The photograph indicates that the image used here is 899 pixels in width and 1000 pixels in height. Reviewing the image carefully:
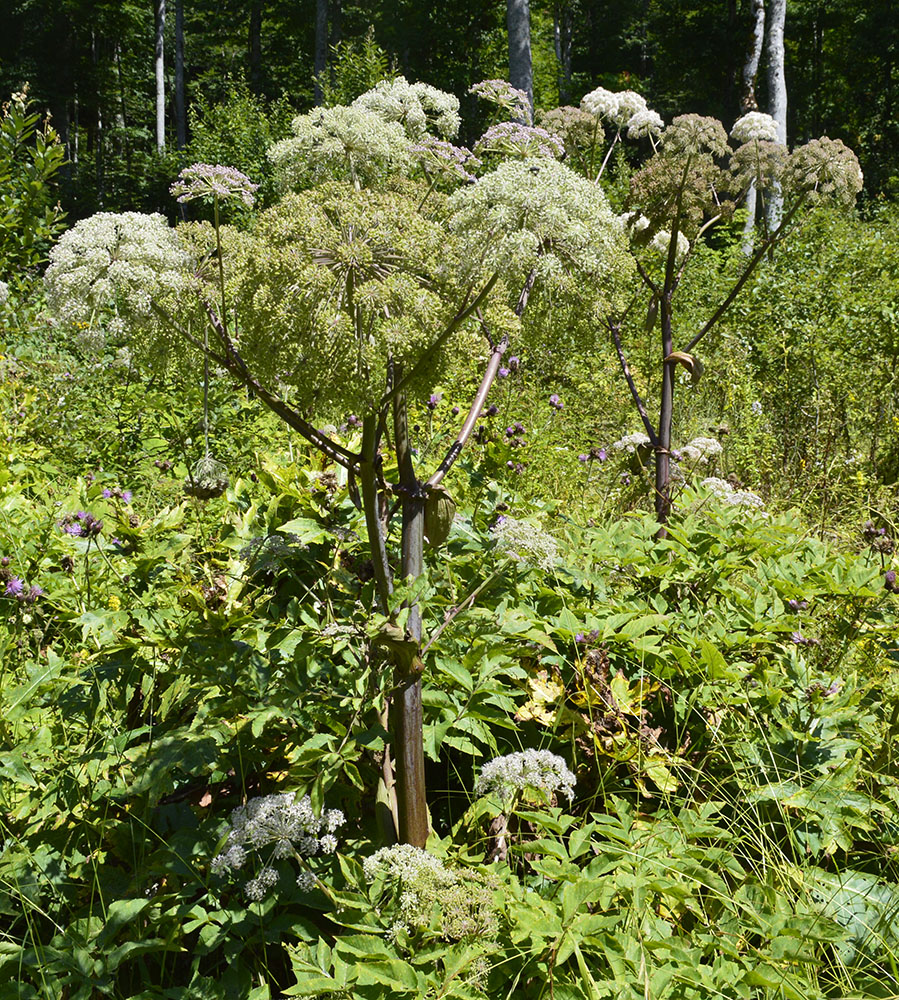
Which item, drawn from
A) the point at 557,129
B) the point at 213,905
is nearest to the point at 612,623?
the point at 213,905

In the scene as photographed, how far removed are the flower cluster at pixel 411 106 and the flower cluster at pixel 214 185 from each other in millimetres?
341

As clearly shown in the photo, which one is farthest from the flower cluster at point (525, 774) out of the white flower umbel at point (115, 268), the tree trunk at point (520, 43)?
the tree trunk at point (520, 43)

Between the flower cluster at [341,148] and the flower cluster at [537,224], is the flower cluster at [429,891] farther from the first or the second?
the flower cluster at [341,148]

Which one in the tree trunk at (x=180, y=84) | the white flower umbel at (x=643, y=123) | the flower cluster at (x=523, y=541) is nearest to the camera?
the flower cluster at (x=523, y=541)

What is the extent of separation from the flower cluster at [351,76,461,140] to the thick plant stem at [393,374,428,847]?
761 mm

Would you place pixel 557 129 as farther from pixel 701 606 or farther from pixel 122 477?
pixel 122 477

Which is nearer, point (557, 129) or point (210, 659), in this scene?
point (210, 659)

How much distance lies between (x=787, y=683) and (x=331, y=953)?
59.8 inches

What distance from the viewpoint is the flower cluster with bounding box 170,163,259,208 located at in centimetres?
192

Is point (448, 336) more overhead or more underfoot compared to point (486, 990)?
more overhead

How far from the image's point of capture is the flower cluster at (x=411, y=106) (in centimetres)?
199

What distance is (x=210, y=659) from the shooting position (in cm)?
194

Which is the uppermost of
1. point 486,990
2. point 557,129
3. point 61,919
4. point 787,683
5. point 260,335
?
point 557,129

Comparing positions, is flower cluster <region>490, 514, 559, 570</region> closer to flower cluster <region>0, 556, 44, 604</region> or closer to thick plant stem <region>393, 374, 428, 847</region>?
thick plant stem <region>393, 374, 428, 847</region>
